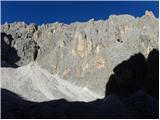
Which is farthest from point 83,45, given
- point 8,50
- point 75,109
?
point 75,109

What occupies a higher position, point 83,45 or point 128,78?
point 83,45

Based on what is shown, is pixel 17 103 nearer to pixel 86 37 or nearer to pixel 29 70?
pixel 29 70

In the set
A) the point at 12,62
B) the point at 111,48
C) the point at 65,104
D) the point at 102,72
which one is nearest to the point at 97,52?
the point at 111,48

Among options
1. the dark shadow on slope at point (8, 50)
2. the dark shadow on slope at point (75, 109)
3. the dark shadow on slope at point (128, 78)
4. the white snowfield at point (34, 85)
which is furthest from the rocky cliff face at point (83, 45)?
the dark shadow on slope at point (75, 109)

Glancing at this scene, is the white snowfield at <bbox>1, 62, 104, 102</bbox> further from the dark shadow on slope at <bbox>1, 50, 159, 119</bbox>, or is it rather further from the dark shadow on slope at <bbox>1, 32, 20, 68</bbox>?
the dark shadow on slope at <bbox>1, 32, 20, 68</bbox>

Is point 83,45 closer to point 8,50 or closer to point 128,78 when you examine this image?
point 8,50

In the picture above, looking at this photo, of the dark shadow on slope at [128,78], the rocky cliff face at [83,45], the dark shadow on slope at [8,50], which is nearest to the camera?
the dark shadow on slope at [128,78]

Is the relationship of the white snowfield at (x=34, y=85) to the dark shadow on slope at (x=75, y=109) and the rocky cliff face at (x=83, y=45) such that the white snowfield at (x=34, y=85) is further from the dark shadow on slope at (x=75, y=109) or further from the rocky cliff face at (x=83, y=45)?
the rocky cliff face at (x=83, y=45)
